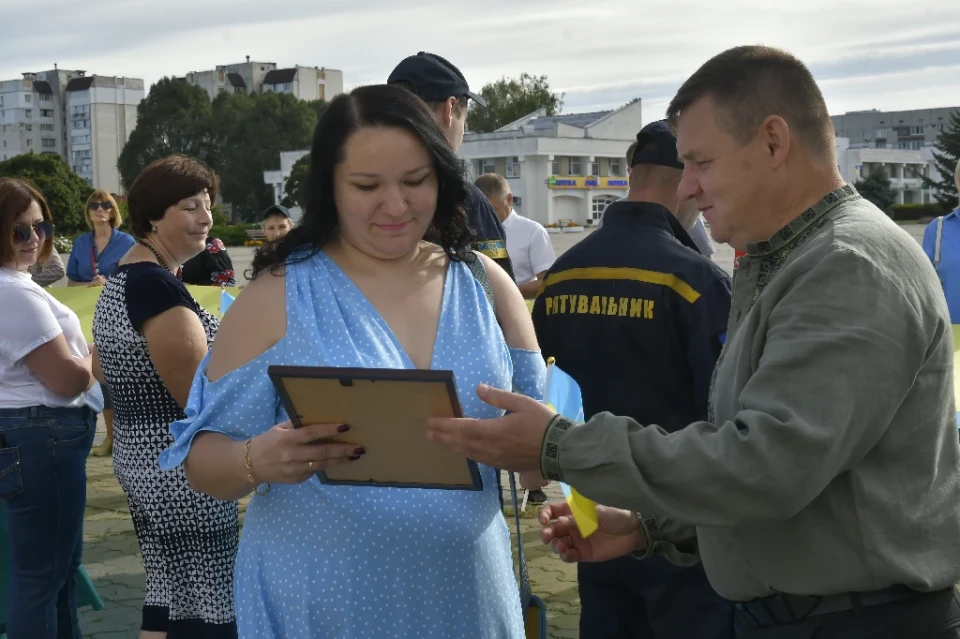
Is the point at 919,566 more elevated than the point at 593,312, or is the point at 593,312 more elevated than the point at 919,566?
the point at 593,312

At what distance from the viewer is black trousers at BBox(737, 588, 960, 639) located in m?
2.09

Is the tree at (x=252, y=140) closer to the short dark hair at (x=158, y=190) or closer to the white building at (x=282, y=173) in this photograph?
the white building at (x=282, y=173)

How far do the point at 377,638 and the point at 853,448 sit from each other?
1.26m

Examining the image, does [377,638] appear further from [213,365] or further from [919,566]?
[919,566]

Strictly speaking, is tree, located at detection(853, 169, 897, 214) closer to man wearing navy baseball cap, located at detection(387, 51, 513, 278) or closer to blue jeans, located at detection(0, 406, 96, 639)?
man wearing navy baseball cap, located at detection(387, 51, 513, 278)

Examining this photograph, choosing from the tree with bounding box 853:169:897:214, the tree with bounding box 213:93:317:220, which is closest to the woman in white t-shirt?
the tree with bounding box 853:169:897:214

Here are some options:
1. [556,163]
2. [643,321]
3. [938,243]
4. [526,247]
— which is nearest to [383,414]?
[643,321]

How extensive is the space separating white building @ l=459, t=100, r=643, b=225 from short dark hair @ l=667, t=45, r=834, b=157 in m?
79.7

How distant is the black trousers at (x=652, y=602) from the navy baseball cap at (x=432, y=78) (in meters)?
1.86

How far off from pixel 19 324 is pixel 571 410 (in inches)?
110

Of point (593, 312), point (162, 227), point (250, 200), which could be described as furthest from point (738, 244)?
point (250, 200)

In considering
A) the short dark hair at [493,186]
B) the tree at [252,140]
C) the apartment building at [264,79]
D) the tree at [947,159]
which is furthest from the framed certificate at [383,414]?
the apartment building at [264,79]

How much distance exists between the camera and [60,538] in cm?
453

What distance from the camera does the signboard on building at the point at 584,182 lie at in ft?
273
